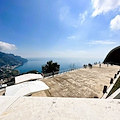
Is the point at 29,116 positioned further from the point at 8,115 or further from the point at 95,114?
the point at 95,114

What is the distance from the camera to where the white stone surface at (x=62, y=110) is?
0.92m

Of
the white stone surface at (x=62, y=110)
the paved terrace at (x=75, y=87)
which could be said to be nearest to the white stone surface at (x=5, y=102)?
the white stone surface at (x=62, y=110)

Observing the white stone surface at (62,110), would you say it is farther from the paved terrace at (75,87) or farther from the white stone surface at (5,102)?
the paved terrace at (75,87)

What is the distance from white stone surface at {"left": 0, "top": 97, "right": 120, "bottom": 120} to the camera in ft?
3.02

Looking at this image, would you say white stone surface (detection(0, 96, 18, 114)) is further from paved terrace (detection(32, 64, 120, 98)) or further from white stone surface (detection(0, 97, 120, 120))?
paved terrace (detection(32, 64, 120, 98))

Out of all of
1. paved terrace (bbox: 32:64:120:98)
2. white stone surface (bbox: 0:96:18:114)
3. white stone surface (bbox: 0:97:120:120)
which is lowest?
paved terrace (bbox: 32:64:120:98)

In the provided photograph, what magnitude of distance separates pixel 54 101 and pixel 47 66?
24.2 m

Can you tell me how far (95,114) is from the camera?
95 centimetres

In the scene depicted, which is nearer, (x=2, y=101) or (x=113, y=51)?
(x=2, y=101)

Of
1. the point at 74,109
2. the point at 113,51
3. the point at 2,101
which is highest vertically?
the point at 113,51

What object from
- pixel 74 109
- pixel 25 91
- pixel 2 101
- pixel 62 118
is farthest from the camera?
pixel 25 91

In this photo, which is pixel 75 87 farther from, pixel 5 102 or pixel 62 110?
pixel 5 102

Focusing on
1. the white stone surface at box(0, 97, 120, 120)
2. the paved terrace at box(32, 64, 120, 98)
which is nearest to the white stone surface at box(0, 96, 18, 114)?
the white stone surface at box(0, 97, 120, 120)

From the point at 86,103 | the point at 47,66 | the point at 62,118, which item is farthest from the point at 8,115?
the point at 47,66
